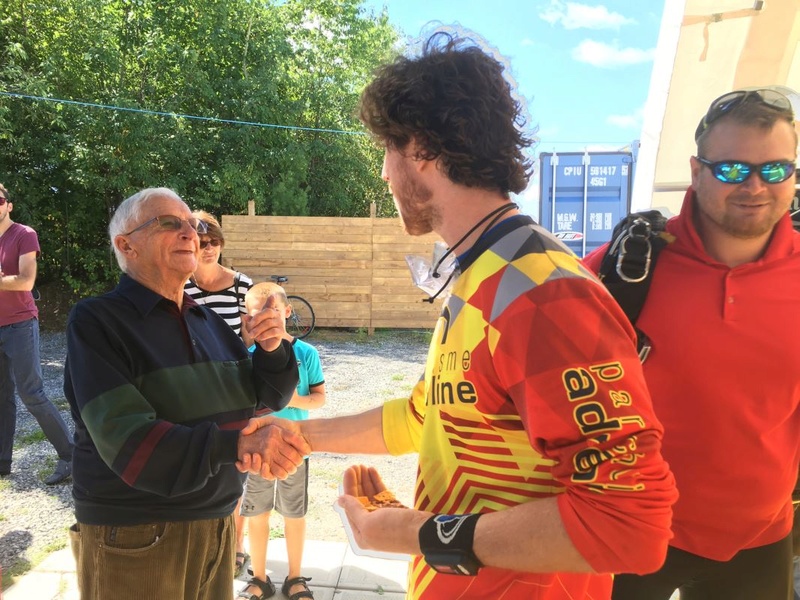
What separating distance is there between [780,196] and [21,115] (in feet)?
47.9

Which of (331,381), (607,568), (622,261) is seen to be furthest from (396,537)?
(331,381)

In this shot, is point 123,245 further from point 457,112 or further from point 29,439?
point 29,439

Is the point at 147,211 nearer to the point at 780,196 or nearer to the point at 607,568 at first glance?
the point at 607,568

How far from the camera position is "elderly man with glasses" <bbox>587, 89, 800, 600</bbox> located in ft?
5.51

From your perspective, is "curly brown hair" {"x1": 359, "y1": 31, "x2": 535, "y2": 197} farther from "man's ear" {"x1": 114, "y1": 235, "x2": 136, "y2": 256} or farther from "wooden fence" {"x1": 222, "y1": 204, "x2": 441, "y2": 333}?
"wooden fence" {"x1": 222, "y1": 204, "x2": 441, "y2": 333}

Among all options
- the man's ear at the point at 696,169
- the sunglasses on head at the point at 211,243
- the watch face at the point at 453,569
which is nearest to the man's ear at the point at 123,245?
the sunglasses on head at the point at 211,243

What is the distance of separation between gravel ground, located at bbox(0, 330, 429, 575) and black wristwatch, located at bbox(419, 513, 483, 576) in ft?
10.7

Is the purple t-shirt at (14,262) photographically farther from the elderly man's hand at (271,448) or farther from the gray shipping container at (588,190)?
the gray shipping container at (588,190)

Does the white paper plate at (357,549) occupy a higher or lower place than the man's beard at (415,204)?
lower

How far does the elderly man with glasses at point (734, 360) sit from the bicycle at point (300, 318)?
33.5 feet

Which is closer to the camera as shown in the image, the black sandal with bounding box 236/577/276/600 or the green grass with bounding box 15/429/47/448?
the black sandal with bounding box 236/577/276/600

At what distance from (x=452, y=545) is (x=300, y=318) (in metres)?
11.1

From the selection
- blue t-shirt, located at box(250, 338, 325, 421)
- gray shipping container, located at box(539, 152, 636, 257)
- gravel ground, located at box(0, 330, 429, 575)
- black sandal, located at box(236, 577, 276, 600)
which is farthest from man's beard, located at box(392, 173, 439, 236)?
gray shipping container, located at box(539, 152, 636, 257)

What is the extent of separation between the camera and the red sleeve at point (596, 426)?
0.90 m
